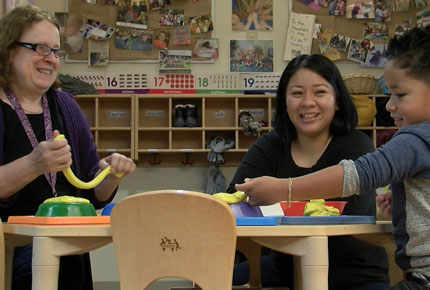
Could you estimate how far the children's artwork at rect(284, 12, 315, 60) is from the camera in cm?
445

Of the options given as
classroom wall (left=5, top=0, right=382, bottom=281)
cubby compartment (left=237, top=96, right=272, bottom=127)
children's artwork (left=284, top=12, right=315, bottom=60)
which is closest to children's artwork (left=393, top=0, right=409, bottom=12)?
classroom wall (left=5, top=0, right=382, bottom=281)

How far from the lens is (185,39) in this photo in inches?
174

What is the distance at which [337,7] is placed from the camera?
14.7 feet

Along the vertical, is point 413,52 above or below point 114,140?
above

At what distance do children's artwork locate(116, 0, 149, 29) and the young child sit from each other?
3.32 m

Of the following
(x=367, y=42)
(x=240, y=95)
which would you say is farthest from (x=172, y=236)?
(x=367, y=42)

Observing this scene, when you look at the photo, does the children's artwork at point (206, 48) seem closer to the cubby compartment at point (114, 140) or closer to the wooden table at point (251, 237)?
the cubby compartment at point (114, 140)

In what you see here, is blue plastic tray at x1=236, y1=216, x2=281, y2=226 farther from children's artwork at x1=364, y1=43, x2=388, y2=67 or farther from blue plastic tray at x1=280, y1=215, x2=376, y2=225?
children's artwork at x1=364, y1=43, x2=388, y2=67

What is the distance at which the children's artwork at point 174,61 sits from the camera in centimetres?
441

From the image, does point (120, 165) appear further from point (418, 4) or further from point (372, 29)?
point (418, 4)

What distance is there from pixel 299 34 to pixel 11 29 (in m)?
2.94

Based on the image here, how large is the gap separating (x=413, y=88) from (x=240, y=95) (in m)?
3.00

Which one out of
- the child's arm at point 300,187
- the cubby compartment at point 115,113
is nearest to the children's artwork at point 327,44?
the cubby compartment at point 115,113

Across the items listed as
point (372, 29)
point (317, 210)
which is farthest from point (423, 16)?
point (317, 210)
